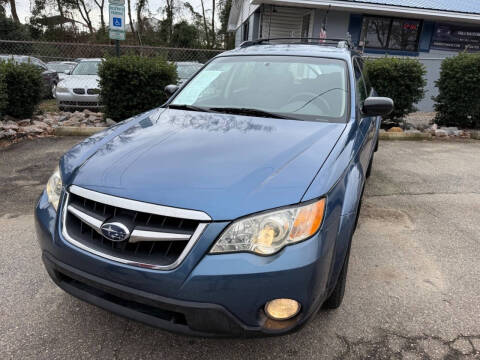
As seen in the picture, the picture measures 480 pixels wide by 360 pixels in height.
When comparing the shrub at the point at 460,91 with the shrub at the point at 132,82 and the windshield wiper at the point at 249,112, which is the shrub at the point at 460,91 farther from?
the windshield wiper at the point at 249,112

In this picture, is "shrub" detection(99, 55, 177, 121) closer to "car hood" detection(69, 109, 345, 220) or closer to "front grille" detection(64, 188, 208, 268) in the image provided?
"car hood" detection(69, 109, 345, 220)

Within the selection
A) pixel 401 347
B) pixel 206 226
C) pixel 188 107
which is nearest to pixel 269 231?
pixel 206 226

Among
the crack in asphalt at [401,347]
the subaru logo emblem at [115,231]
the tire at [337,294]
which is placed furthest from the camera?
the tire at [337,294]

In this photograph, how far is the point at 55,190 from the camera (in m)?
2.06

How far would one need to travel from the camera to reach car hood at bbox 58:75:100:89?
28.4 feet

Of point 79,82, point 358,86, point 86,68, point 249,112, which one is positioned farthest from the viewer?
point 86,68

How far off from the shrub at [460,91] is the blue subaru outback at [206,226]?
6907mm

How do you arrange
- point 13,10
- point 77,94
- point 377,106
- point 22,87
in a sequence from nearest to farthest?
point 377,106 < point 22,87 < point 77,94 < point 13,10

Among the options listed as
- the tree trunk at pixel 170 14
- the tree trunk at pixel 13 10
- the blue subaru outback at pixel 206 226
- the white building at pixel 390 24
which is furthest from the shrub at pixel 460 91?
the tree trunk at pixel 13 10

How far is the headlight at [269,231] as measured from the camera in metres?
1.59

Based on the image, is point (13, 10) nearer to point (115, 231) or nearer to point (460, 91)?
point (460, 91)

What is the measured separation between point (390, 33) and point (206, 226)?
14.1 meters

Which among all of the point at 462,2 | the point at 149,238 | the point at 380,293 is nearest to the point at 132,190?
the point at 149,238

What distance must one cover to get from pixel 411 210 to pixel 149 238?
10.9 ft
